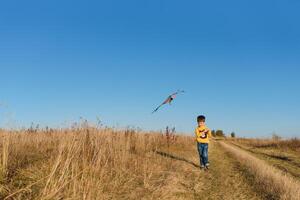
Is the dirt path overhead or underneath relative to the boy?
underneath

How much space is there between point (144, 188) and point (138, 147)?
25.0 ft

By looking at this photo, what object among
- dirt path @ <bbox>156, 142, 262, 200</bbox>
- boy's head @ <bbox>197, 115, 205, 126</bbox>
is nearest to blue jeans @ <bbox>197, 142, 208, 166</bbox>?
boy's head @ <bbox>197, 115, 205, 126</bbox>

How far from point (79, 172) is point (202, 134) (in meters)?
7.86

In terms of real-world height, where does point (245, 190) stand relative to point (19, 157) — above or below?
below

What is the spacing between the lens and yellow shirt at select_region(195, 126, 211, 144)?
43.1ft

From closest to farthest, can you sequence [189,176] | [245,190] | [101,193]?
[101,193] → [245,190] → [189,176]

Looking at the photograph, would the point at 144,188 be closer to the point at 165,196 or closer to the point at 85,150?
the point at 165,196

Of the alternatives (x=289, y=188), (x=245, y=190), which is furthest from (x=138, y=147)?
(x=289, y=188)

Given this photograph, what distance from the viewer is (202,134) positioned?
13.2m

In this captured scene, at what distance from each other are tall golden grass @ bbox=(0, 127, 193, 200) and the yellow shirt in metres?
2.97

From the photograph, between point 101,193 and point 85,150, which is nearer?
point 101,193

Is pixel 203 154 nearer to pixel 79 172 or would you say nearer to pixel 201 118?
pixel 201 118

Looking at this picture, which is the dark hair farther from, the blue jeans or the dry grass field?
the dry grass field

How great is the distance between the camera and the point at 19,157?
7789 mm
